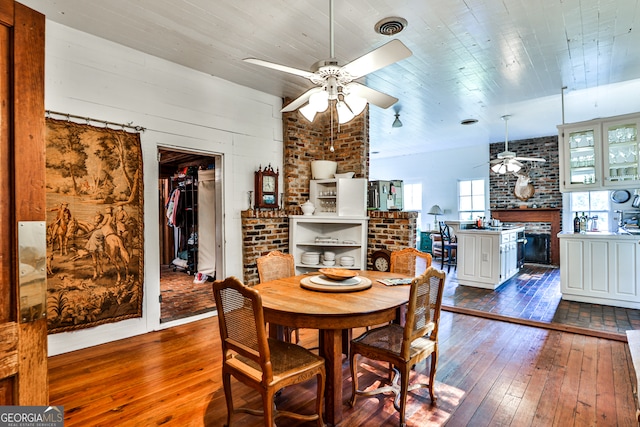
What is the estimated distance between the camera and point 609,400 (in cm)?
217

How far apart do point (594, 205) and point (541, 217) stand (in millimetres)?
1015

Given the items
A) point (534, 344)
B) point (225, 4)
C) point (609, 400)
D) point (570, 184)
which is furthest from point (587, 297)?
point (225, 4)

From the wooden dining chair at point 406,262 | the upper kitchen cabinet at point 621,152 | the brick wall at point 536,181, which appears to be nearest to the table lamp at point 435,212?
the brick wall at point 536,181

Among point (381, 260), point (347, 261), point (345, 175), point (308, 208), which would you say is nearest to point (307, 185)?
point (308, 208)

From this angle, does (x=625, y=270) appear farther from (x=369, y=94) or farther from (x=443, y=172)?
(x=443, y=172)

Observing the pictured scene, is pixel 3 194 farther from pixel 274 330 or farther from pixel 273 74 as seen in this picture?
pixel 273 74

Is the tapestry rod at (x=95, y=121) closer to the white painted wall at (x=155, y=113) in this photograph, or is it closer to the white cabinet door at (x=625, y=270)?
the white painted wall at (x=155, y=113)

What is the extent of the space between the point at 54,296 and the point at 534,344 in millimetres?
4299

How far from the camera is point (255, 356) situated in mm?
1630

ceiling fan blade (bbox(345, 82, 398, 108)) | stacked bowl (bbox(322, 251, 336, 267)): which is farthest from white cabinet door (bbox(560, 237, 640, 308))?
ceiling fan blade (bbox(345, 82, 398, 108))

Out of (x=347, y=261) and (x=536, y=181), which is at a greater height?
(x=536, y=181)

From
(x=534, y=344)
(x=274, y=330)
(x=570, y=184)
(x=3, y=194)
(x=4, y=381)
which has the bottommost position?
(x=534, y=344)

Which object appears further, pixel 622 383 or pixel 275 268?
pixel 275 268

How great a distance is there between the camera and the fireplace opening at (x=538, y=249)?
7.35 m
